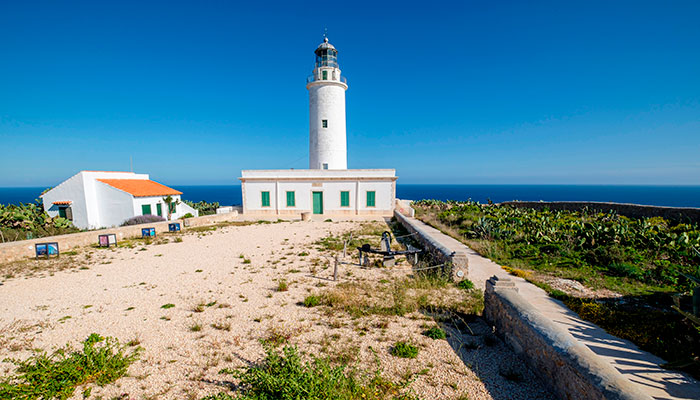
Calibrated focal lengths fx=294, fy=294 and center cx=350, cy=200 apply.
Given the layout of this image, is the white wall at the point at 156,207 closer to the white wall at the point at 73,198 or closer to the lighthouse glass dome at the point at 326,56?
the white wall at the point at 73,198

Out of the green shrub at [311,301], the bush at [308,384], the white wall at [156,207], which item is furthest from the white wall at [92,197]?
the bush at [308,384]

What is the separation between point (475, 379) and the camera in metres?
3.85

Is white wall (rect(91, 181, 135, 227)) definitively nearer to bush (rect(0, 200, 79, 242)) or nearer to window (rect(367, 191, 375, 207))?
bush (rect(0, 200, 79, 242))

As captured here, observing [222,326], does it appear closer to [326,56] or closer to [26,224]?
[26,224]

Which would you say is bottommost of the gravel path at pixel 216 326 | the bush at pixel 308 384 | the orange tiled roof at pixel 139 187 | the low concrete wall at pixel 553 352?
the gravel path at pixel 216 326

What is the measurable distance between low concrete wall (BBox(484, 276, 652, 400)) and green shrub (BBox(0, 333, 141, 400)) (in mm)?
5592

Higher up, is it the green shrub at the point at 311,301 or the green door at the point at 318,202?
the green door at the point at 318,202

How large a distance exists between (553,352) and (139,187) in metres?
26.2

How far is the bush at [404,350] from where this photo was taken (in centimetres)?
437

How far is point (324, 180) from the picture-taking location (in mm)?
23406

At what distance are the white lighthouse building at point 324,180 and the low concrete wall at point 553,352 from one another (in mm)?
18204

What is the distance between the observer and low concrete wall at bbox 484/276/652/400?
2.71 metres

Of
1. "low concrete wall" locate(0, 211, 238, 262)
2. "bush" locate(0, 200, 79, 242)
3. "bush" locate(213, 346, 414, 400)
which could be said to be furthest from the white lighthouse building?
"bush" locate(213, 346, 414, 400)

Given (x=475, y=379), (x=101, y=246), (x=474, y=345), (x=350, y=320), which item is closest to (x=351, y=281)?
(x=350, y=320)
